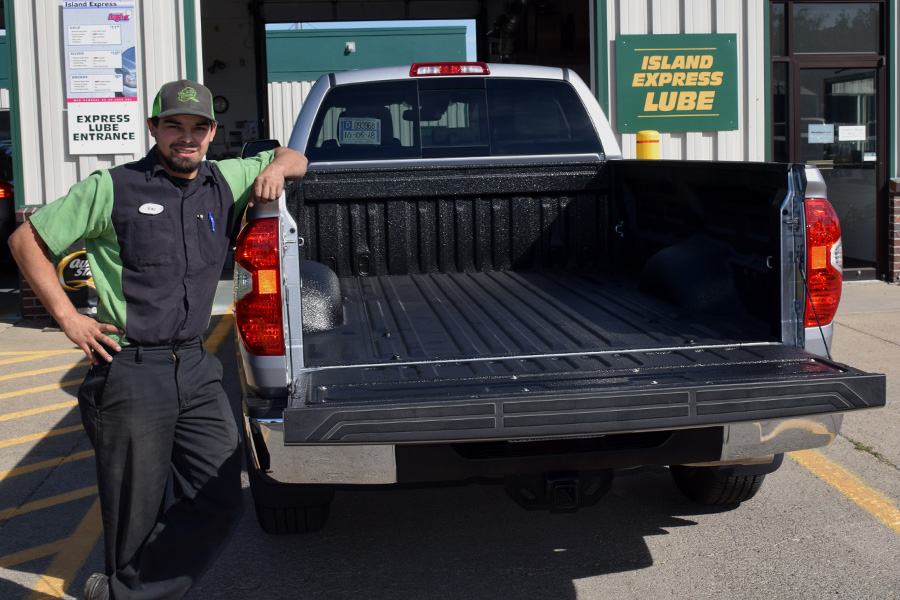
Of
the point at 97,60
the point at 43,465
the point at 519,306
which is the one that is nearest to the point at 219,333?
the point at 97,60

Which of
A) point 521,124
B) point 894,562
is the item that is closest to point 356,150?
point 521,124

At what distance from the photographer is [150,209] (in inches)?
122

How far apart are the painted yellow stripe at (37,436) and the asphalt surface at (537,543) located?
13.5 inches

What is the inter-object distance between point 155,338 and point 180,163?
571 millimetres

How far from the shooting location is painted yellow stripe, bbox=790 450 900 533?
430cm

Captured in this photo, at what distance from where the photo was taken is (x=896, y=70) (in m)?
10.4

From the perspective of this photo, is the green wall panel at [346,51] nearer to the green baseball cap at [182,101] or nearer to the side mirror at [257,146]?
the side mirror at [257,146]

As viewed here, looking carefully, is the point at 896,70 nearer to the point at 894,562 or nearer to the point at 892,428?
the point at 892,428

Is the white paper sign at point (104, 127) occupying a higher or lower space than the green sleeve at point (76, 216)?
higher

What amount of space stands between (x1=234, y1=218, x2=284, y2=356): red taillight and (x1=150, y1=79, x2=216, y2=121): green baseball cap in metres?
0.43

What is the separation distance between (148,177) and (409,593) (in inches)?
70.5

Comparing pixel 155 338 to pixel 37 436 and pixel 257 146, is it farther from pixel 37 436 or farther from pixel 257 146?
pixel 37 436

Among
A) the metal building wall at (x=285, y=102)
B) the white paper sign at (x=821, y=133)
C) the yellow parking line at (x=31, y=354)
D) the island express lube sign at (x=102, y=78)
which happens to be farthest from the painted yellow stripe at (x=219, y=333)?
the metal building wall at (x=285, y=102)

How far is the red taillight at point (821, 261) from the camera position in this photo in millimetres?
3523
